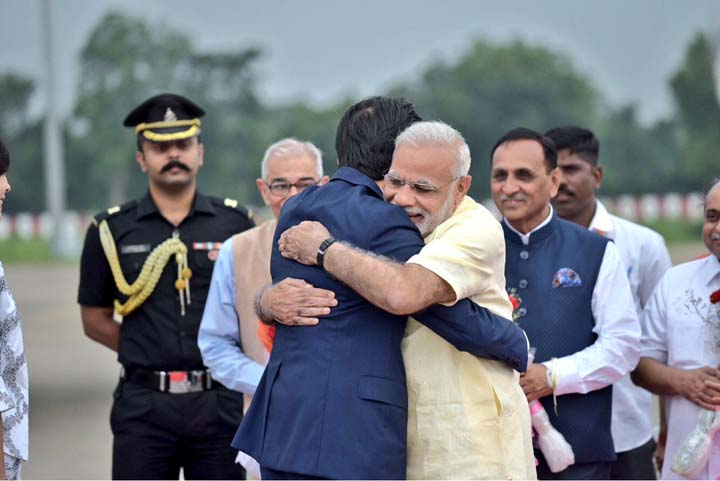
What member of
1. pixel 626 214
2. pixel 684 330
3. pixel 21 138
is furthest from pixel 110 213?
pixel 21 138

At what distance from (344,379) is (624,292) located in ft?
5.27

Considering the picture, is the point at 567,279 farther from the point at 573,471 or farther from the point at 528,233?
the point at 573,471

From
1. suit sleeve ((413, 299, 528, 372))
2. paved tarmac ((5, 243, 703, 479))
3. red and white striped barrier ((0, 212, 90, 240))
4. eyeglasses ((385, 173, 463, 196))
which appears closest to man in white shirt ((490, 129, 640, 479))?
suit sleeve ((413, 299, 528, 372))

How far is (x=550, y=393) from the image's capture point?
4.08 metres

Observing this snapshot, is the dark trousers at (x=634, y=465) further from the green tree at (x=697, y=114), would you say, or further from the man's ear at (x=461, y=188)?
the green tree at (x=697, y=114)

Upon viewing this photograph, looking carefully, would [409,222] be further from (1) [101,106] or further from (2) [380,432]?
(1) [101,106]

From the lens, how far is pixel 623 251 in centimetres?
517

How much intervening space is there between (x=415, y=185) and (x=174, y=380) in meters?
2.16

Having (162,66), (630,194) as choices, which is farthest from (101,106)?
(630,194)

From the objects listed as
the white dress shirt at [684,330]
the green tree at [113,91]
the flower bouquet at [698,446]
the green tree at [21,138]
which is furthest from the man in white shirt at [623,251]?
the green tree at [21,138]

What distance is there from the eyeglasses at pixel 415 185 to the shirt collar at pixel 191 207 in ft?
7.34

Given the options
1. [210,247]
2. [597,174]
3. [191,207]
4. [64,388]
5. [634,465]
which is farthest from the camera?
[64,388]

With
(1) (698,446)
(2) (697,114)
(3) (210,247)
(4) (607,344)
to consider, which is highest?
(2) (697,114)

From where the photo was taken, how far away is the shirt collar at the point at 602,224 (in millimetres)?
5195
